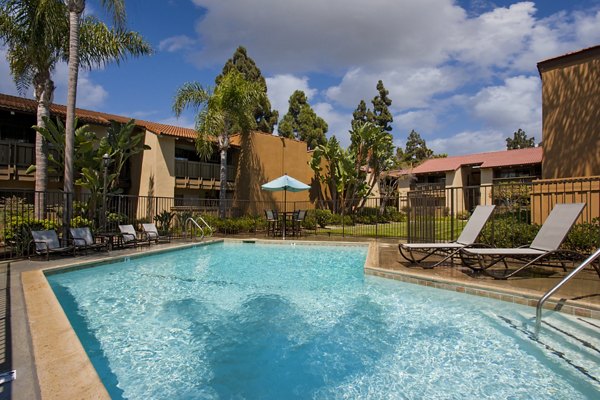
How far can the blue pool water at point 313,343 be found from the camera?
3.51 m

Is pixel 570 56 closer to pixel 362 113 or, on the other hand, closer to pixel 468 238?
pixel 468 238

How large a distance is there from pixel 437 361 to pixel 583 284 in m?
3.56

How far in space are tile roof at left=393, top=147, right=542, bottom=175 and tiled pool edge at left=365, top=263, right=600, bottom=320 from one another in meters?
27.7

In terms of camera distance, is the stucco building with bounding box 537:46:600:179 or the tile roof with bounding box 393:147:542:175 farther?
the tile roof with bounding box 393:147:542:175

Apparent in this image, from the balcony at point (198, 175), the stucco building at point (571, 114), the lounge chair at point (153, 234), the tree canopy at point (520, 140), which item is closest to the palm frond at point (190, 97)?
the balcony at point (198, 175)

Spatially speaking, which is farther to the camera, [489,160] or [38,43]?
[489,160]

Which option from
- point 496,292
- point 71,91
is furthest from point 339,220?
point 496,292

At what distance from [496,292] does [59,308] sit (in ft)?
20.7

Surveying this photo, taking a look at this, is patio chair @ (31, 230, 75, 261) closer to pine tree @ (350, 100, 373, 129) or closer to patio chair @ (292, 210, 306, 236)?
patio chair @ (292, 210, 306, 236)

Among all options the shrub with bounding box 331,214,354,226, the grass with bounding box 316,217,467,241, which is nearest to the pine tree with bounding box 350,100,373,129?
the shrub with bounding box 331,214,354,226

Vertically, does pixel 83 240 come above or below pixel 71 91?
below

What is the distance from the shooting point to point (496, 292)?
5711 millimetres

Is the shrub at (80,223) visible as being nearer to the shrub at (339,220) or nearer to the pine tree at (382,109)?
the shrub at (339,220)

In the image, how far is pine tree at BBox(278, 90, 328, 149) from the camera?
39250mm
